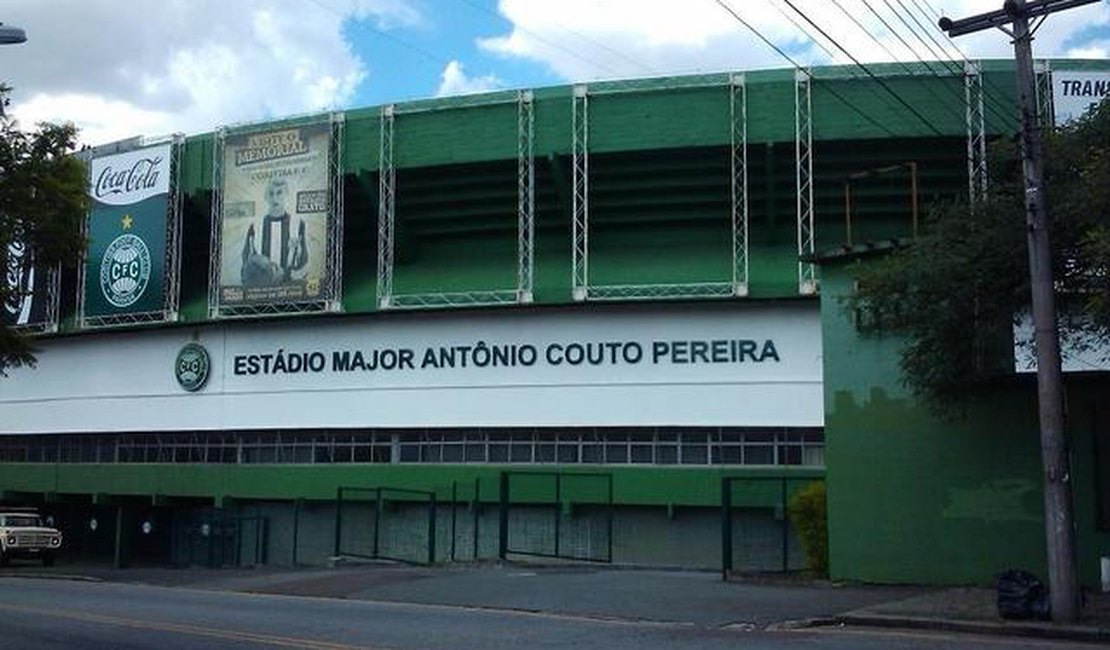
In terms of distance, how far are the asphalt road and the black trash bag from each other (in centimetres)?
102

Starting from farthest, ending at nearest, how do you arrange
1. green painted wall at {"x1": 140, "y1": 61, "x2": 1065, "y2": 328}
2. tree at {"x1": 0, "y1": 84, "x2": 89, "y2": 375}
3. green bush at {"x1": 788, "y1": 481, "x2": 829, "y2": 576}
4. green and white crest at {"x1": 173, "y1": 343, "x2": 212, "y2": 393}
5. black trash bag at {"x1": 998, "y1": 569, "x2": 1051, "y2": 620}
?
green and white crest at {"x1": 173, "y1": 343, "x2": 212, "y2": 393} → green painted wall at {"x1": 140, "y1": 61, "x2": 1065, "y2": 328} → green bush at {"x1": 788, "y1": 481, "x2": 829, "y2": 576} → tree at {"x1": 0, "y1": 84, "x2": 89, "y2": 375} → black trash bag at {"x1": 998, "y1": 569, "x2": 1051, "y2": 620}

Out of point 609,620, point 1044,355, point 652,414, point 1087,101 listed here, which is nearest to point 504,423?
point 652,414

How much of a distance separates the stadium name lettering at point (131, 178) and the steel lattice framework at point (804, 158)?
20.7 metres

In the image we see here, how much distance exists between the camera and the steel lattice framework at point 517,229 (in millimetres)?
36094

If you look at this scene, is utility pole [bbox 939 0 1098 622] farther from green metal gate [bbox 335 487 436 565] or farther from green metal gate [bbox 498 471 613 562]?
green metal gate [bbox 335 487 436 565]

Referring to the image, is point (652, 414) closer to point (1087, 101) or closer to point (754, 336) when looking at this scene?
point (754, 336)

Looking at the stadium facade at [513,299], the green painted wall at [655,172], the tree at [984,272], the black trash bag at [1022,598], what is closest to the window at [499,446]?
the stadium facade at [513,299]

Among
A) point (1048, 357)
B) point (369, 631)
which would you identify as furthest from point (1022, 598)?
point (369, 631)

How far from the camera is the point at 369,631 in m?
15.0

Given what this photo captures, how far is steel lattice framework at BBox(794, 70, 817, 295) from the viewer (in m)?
34.1

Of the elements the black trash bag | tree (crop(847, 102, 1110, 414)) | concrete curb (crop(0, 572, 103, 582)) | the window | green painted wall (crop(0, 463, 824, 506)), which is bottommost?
concrete curb (crop(0, 572, 103, 582))

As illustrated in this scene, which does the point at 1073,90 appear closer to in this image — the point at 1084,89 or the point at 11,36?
the point at 1084,89

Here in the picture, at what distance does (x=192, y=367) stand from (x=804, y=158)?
69.3ft

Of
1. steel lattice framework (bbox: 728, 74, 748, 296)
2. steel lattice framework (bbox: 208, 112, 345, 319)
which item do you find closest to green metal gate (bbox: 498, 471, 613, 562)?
steel lattice framework (bbox: 728, 74, 748, 296)
